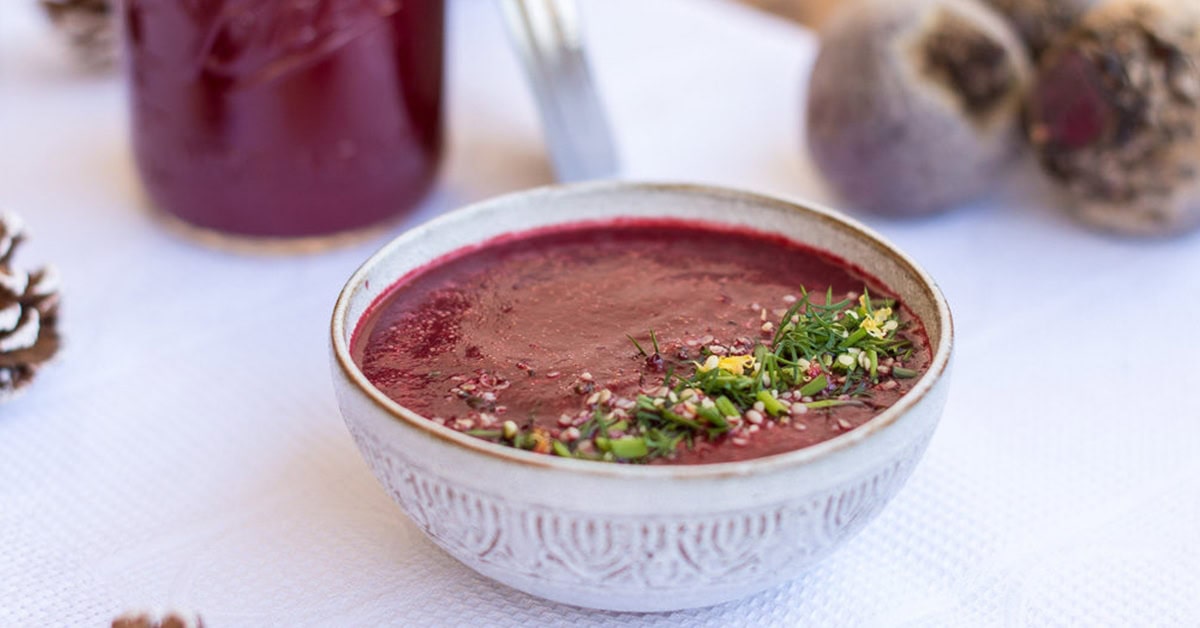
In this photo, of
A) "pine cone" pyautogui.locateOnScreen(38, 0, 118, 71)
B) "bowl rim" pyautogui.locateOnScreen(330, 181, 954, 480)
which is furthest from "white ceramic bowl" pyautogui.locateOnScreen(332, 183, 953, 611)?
"pine cone" pyautogui.locateOnScreen(38, 0, 118, 71)

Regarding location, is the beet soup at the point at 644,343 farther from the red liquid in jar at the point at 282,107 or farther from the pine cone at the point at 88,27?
the pine cone at the point at 88,27

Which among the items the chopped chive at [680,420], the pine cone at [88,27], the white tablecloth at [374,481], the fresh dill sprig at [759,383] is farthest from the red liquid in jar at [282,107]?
the chopped chive at [680,420]

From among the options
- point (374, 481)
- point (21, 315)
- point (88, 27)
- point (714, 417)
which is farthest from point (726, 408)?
point (88, 27)

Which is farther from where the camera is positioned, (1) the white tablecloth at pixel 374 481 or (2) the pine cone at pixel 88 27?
(2) the pine cone at pixel 88 27

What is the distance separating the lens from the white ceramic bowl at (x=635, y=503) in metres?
0.66

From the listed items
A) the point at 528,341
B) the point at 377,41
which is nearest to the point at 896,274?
the point at 528,341

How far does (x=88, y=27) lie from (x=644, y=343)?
1.08 metres

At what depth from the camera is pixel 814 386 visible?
0.77m

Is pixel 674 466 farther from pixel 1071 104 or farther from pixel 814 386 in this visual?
pixel 1071 104

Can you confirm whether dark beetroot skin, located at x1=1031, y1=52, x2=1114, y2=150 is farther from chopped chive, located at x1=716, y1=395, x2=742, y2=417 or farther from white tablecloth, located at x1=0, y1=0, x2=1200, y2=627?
chopped chive, located at x1=716, y1=395, x2=742, y2=417

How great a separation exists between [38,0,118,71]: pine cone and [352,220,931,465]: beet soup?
2.83 feet

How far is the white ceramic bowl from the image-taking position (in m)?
0.66

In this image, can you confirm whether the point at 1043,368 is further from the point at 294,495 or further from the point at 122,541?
the point at 122,541

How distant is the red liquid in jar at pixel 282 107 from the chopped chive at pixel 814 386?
636mm
